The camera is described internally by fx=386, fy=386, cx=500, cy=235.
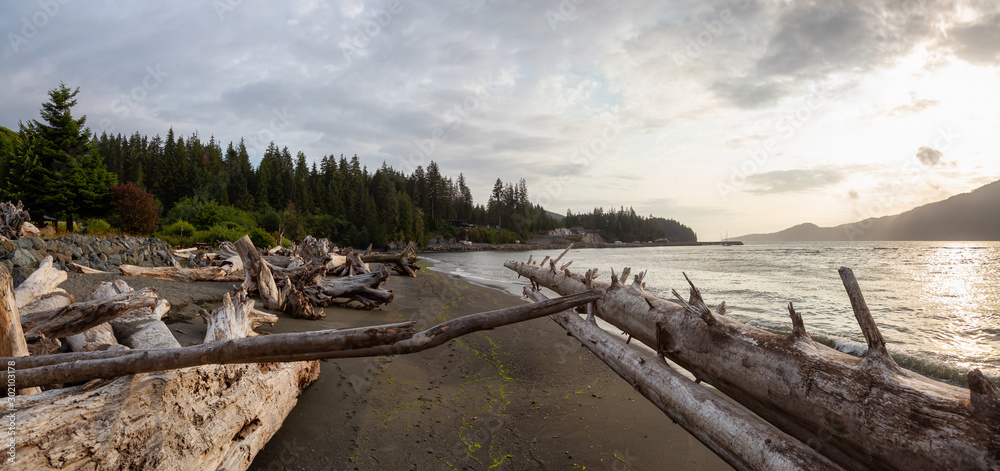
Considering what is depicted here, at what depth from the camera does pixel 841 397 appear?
2498 mm

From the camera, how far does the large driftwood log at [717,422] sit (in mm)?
2477

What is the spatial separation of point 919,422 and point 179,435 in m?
4.57

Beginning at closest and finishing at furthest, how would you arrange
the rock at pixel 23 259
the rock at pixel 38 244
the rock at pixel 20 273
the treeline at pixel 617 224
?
the rock at pixel 20 273
the rock at pixel 23 259
the rock at pixel 38 244
the treeline at pixel 617 224

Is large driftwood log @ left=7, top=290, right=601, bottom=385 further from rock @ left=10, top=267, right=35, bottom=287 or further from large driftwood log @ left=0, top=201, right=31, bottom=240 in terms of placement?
large driftwood log @ left=0, top=201, right=31, bottom=240

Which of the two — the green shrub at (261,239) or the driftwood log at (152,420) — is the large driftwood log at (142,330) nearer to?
the driftwood log at (152,420)

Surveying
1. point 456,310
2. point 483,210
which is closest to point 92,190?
point 456,310

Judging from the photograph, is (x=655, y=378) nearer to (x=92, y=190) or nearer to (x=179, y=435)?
(x=179, y=435)

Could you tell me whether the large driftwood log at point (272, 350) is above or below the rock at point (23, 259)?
below

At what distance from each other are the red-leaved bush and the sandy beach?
2237 centimetres

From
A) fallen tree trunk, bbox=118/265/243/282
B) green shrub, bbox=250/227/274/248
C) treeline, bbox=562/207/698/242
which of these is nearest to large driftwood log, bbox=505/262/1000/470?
fallen tree trunk, bbox=118/265/243/282

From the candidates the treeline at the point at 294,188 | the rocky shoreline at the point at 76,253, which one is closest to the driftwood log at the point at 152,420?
the rocky shoreline at the point at 76,253

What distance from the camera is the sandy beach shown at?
11.9 feet

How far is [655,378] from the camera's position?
Result: 153 inches

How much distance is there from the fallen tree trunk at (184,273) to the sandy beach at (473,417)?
13.8 feet
